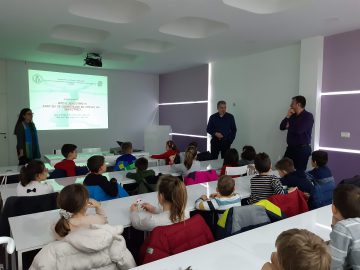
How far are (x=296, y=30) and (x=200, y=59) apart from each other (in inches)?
96.5

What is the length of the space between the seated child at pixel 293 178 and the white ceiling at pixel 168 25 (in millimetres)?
1813

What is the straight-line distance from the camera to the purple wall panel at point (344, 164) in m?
4.16

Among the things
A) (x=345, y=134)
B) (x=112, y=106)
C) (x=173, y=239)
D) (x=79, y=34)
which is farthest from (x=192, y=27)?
(x=112, y=106)

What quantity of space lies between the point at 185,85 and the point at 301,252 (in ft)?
22.4

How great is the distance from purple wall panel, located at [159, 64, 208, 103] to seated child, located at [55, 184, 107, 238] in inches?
215

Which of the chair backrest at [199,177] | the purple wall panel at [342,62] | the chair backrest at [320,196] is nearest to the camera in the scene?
the chair backrest at [320,196]

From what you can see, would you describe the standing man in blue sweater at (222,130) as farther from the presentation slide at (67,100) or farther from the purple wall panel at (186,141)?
the presentation slide at (67,100)

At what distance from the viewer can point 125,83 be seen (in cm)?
796

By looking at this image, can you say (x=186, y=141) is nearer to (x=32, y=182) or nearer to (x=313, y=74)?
(x=313, y=74)

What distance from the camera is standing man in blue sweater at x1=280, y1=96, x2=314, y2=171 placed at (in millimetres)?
4270

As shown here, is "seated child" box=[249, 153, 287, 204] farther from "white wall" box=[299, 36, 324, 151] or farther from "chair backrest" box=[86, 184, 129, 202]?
"white wall" box=[299, 36, 324, 151]

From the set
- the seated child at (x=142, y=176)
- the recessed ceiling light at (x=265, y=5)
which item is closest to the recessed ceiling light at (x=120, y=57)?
the recessed ceiling light at (x=265, y=5)

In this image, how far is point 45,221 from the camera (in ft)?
6.24

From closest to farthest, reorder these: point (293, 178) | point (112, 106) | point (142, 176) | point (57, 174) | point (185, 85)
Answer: point (293, 178)
point (142, 176)
point (57, 174)
point (185, 85)
point (112, 106)
